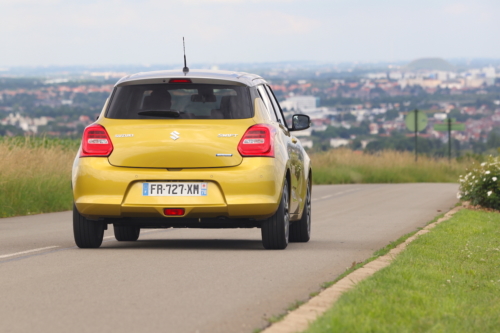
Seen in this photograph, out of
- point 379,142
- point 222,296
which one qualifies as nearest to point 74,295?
point 222,296

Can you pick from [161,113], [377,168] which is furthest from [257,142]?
[377,168]

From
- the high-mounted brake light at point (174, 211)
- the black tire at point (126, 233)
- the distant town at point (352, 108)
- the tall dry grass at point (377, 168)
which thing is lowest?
the distant town at point (352, 108)

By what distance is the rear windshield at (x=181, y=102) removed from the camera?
10.3 metres

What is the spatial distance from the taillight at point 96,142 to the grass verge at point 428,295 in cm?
306

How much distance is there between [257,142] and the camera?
10.1m

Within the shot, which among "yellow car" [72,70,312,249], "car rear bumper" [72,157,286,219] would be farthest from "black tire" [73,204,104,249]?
"car rear bumper" [72,157,286,219]

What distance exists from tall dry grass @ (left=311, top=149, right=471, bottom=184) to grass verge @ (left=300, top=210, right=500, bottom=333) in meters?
31.0

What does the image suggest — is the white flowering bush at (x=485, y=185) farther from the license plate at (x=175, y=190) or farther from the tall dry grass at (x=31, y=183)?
the license plate at (x=175, y=190)

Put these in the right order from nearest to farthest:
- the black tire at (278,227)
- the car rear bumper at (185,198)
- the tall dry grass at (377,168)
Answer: the car rear bumper at (185,198) → the black tire at (278,227) → the tall dry grass at (377,168)

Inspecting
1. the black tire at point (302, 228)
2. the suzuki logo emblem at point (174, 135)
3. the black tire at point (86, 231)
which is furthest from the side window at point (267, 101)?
the black tire at point (86, 231)

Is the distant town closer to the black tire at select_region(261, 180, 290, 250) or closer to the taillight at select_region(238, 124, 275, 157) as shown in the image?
the black tire at select_region(261, 180, 290, 250)

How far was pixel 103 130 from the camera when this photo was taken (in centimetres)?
1022

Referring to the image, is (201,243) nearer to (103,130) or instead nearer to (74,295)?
(103,130)

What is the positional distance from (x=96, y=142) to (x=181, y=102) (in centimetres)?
97
